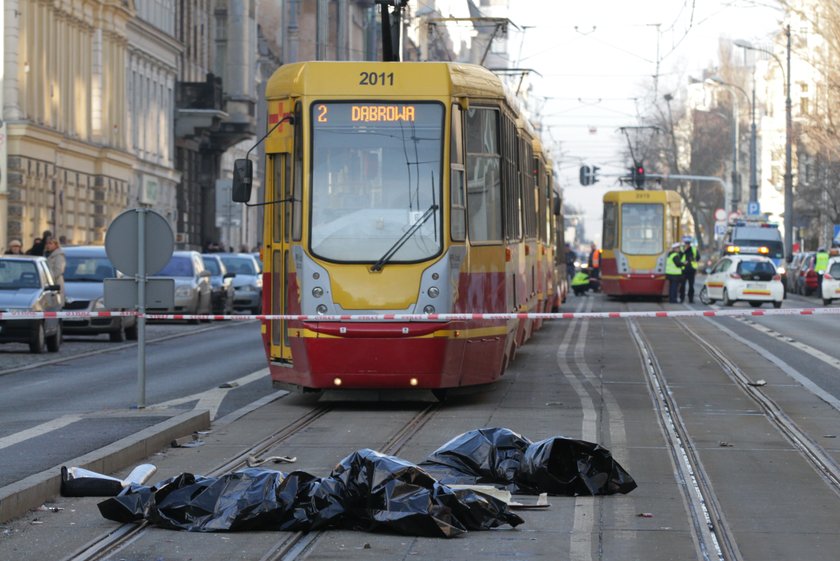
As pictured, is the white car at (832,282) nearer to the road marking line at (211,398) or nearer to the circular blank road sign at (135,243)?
the road marking line at (211,398)

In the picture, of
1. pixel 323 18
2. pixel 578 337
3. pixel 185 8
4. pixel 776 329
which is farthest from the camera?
pixel 323 18

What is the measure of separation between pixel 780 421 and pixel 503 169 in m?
3.87

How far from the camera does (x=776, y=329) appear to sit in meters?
34.6

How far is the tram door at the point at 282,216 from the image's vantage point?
16.6 m

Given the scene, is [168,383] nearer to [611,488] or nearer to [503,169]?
[503,169]

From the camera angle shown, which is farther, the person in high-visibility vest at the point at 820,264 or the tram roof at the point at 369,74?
the person in high-visibility vest at the point at 820,264

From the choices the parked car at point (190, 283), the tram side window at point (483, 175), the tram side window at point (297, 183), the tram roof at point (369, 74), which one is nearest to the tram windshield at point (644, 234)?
the parked car at point (190, 283)

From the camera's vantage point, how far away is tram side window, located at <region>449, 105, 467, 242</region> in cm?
1648

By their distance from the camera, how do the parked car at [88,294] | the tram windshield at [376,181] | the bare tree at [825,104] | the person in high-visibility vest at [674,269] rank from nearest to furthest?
the tram windshield at [376,181], the parked car at [88,294], the person in high-visibility vest at [674,269], the bare tree at [825,104]

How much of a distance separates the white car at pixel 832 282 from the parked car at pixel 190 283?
18734mm

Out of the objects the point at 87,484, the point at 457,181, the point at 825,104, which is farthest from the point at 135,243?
the point at 825,104

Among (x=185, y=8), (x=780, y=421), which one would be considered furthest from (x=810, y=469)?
(x=185, y=8)

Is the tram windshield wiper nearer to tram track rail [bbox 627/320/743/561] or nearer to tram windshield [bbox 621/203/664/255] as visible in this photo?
tram track rail [bbox 627/320/743/561]

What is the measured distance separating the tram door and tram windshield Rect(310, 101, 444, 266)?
0.23 metres
